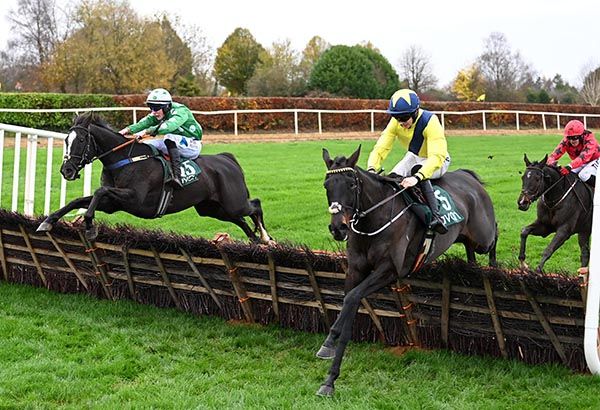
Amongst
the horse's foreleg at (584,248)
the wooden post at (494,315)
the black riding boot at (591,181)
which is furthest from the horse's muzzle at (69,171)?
the black riding boot at (591,181)

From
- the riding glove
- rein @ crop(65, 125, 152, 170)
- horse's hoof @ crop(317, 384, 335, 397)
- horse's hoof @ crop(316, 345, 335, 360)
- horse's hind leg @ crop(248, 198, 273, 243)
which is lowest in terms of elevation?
horse's hoof @ crop(317, 384, 335, 397)

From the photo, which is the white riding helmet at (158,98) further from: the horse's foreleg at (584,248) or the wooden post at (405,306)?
the horse's foreleg at (584,248)

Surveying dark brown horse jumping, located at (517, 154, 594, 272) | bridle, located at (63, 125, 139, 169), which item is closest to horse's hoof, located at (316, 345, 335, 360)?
bridle, located at (63, 125, 139, 169)

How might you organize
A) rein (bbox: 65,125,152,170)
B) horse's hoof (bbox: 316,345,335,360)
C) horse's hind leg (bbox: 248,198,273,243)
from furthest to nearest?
horse's hind leg (bbox: 248,198,273,243), rein (bbox: 65,125,152,170), horse's hoof (bbox: 316,345,335,360)

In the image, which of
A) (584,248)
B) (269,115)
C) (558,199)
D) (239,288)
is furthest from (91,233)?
(269,115)

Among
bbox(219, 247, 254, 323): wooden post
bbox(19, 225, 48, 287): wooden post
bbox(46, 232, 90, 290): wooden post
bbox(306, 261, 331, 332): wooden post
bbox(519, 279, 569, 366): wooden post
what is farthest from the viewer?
bbox(19, 225, 48, 287): wooden post

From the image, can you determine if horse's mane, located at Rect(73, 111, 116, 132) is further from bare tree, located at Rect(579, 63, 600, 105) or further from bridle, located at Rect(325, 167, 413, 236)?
bare tree, located at Rect(579, 63, 600, 105)

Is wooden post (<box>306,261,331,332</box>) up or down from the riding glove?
down

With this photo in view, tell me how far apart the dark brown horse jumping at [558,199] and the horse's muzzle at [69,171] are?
4.90m

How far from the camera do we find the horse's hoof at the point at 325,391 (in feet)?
17.5

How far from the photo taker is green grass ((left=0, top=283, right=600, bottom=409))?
523 cm

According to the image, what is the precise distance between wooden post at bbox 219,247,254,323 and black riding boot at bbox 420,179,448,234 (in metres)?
1.99

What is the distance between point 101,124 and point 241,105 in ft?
62.5

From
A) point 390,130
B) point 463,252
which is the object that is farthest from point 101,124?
point 463,252
